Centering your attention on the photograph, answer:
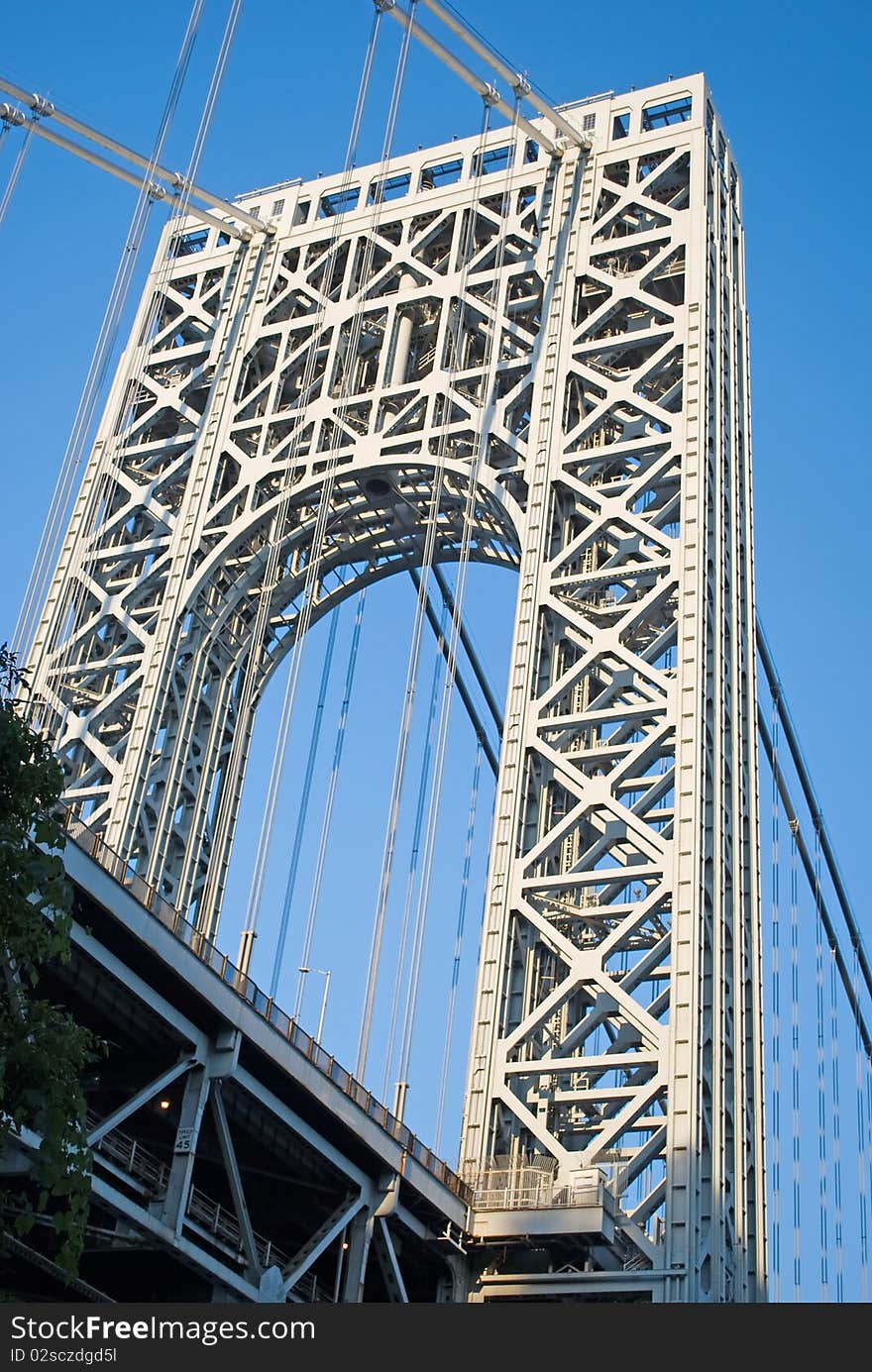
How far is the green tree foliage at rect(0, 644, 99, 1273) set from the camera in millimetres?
15906

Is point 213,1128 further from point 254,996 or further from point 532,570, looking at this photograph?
point 532,570

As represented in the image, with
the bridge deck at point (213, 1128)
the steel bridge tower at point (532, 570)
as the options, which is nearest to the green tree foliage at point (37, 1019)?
the bridge deck at point (213, 1128)

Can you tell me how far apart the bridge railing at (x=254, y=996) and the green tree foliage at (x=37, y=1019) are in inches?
295

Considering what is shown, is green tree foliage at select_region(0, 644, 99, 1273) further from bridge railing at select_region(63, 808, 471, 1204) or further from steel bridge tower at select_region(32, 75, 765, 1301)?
steel bridge tower at select_region(32, 75, 765, 1301)

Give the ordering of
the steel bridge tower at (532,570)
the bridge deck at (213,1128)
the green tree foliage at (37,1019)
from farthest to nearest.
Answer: the steel bridge tower at (532,570), the bridge deck at (213,1128), the green tree foliage at (37,1019)

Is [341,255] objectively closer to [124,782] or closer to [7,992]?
[124,782]

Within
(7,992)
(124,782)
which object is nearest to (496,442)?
(124,782)

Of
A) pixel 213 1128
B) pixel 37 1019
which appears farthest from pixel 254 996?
pixel 37 1019

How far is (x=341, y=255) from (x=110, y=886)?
1022 inches

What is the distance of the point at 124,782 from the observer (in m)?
40.6

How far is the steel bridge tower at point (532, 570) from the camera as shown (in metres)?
33.3

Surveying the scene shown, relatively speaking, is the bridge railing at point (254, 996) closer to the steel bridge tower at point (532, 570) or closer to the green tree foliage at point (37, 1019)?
the steel bridge tower at point (532, 570)

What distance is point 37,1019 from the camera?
1669 centimetres

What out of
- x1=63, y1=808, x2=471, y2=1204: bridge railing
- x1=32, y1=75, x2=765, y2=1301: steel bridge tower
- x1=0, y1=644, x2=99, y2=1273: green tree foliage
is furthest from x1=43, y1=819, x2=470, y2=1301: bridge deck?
x1=0, y1=644, x2=99, y2=1273: green tree foliage
